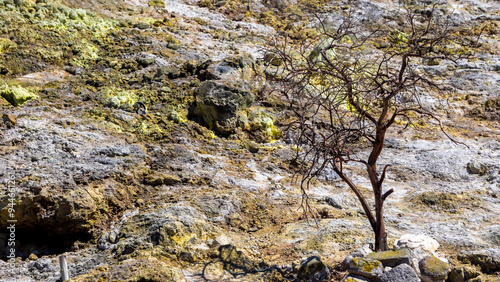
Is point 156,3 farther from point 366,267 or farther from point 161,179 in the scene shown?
point 366,267

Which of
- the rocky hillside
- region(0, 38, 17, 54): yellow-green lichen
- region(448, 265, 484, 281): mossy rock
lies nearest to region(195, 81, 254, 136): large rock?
the rocky hillside

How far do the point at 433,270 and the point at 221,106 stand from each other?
6.25m

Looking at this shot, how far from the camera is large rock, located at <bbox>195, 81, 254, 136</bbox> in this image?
9.41 meters

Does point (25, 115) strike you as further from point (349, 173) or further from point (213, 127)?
point (349, 173)

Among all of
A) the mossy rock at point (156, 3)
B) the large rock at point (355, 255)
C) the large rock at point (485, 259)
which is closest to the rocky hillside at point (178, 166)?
the large rock at point (485, 259)

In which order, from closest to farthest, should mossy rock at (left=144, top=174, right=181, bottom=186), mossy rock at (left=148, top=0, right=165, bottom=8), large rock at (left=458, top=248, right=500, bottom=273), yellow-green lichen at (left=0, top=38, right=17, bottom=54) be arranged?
large rock at (left=458, top=248, right=500, bottom=273)
mossy rock at (left=144, top=174, right=181, bottom=186)
yellow-green lichen at (left=0, top=38, right=17, bottom=54)
mossy rock at (left=148, top=0, right=165, bottom=8)

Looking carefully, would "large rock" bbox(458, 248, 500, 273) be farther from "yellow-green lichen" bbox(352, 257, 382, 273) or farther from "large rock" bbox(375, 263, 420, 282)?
"yellow-green lichen" bbox(352, 257, 382, 273)

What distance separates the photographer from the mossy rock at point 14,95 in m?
7.74

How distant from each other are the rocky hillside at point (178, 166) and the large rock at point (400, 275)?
1.95ft

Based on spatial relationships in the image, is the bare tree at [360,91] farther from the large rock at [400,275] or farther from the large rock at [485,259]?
the large rock at [485,259]

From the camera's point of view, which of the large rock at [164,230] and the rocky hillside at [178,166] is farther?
the rocky hillside at [178,166]

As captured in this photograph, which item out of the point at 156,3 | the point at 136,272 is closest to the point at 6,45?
the point at 156,3

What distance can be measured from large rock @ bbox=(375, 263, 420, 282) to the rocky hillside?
23.4 inches

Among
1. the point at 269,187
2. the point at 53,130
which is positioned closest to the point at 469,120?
the point at 269,187
